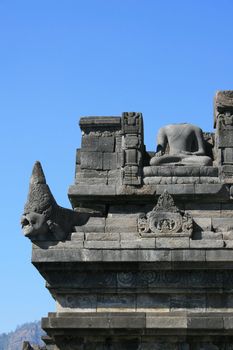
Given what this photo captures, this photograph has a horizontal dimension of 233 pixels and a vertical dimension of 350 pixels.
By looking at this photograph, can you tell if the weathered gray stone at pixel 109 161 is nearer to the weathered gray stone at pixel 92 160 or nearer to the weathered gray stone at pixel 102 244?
the weathered gray stone at pixel 92 160

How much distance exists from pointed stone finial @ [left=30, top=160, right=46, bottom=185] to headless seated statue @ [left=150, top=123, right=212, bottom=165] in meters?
2.28

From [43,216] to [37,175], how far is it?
93 cm

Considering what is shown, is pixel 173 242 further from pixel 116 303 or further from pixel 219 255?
pixel 116 303

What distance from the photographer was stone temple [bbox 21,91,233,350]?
13.2 metres

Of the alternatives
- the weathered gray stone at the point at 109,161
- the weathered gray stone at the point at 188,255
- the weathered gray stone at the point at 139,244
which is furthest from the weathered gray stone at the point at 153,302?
the weathered gray stone at the point at 109,161

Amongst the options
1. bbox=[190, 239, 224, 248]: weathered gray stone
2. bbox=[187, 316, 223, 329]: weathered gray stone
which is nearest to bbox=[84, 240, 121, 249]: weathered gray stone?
bbox=[190, 239, 224, 248]: weathered gray stone

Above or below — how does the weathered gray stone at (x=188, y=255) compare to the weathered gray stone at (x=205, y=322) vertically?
above

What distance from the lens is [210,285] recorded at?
44.1 ft

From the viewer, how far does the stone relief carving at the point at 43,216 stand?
45.4 ft

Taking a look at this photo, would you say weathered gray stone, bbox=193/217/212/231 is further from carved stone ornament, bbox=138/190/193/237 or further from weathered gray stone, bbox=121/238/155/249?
weathered gray stone, bbox=121/238/155/249

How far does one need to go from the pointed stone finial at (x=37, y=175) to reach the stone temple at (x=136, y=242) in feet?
0.08

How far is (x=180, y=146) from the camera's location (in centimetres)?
1520

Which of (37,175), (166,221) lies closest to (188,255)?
(166,221)

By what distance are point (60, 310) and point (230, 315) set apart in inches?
126
